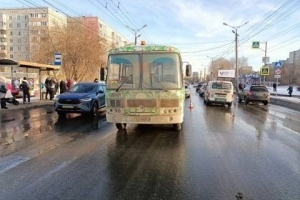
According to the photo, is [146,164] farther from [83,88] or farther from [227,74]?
[227,74]

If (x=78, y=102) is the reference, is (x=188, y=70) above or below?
above

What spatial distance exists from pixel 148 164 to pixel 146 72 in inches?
154

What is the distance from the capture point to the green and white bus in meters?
9.23

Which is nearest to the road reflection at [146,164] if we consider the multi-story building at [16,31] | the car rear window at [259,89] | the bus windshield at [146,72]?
the bus windshield at [146,72]

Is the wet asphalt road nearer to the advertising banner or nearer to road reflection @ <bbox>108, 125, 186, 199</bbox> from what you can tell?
road reflection @ <bbox>108, 125, 186, 199</bbox>

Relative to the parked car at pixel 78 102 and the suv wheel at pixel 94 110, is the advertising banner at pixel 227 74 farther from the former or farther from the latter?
the suv wheel at pixel 94 110

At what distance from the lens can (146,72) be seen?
374 inches

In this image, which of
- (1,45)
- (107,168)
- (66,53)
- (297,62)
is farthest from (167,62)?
(1,45)

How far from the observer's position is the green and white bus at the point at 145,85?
923cm

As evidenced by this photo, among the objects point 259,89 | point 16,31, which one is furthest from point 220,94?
point 16,31

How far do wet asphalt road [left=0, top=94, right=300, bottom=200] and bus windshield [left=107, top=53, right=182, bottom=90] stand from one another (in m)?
1.57

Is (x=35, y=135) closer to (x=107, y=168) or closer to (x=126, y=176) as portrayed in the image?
(x=107, y=168)

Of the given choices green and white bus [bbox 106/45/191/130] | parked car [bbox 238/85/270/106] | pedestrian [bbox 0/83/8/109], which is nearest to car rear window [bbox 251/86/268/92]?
parked car [bbox 238/85/270/106]

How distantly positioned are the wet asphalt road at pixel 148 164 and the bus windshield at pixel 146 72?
5.14 feet
